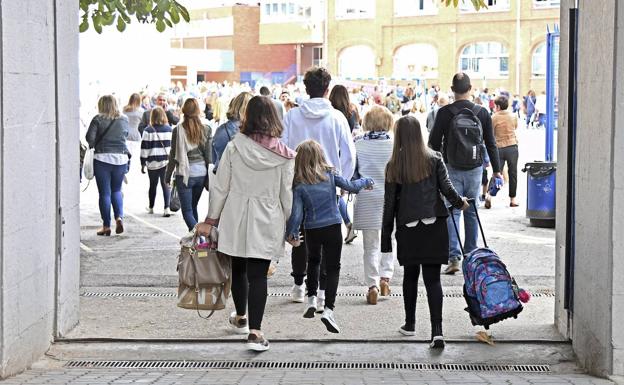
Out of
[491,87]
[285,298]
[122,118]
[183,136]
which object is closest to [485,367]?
[285,298]

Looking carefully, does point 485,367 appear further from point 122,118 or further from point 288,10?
point 288,10

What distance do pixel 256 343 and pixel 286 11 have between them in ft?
255

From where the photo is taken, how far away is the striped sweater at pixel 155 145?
1559 centimetres

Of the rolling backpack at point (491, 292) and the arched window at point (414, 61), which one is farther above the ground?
the arched window at point (414, 61)

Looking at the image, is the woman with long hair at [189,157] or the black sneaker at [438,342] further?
the woman with long hair at [189,157]

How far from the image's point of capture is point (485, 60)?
6975 cm

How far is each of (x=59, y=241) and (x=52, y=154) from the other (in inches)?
25.5

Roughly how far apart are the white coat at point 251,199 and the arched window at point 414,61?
215 feet

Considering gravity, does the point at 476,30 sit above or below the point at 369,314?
above

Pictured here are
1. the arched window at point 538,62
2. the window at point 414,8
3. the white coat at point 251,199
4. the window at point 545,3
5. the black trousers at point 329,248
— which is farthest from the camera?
the window at point 414,8

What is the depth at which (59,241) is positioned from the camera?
7621mm

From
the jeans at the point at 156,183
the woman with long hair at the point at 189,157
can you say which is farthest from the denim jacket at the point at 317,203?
the jeans at the point at 156,183

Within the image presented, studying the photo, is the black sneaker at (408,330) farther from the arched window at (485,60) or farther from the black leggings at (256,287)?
the arched window at (485,60)

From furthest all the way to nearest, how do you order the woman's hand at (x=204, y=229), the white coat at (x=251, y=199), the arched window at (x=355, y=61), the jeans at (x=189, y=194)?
the arched window at (x=355, y=61) < the jeans at (x=189, y=194) < the woman's hand at (x=204, y=229) < the white coat at (x=251, y=199)
